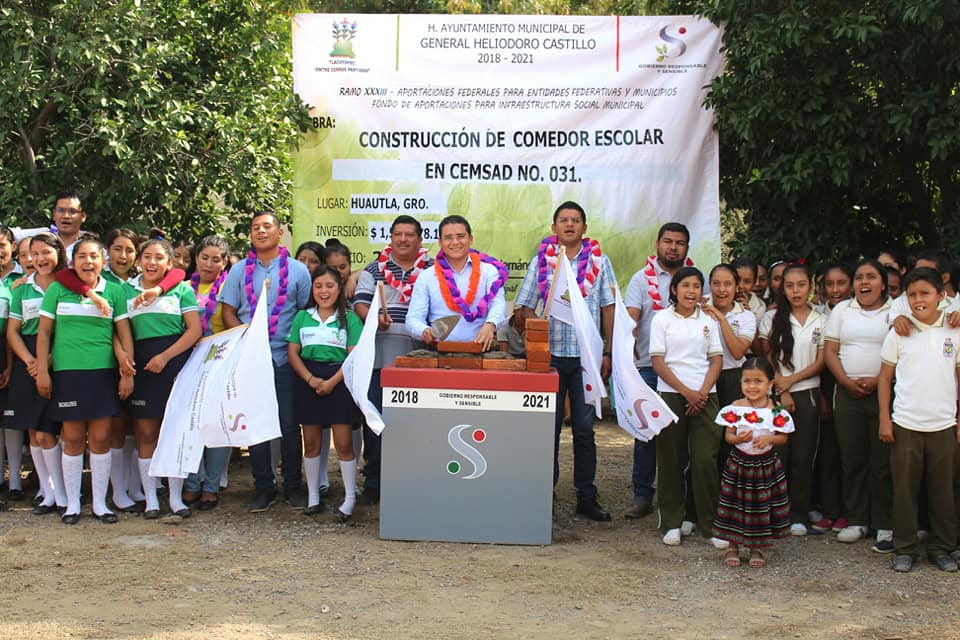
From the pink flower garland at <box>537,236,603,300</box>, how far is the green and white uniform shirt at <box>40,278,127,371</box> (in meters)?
2.78

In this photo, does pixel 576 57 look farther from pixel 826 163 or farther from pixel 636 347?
pixel 636 347

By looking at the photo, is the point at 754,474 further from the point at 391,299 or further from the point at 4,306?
the point at 4,306

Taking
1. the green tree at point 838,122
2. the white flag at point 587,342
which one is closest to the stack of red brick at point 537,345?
the white flag at point 587,342

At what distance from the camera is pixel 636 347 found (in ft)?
22.8

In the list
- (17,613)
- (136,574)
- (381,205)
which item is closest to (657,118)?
(381,205)

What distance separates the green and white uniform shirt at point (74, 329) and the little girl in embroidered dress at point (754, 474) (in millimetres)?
3801

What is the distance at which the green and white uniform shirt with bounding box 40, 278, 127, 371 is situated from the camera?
647 centimetres

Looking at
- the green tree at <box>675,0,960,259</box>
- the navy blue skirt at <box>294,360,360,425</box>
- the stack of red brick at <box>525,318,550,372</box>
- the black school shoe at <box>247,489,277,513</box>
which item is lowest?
the black school shoe at <box>247,489,277,513</box>

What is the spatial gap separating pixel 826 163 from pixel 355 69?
378 centimetres

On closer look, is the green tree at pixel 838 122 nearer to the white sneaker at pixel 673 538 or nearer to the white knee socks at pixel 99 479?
the white sneaker at pixel 673 538

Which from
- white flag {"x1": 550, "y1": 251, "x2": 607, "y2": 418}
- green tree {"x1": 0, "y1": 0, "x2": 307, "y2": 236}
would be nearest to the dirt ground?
white flag {"x1": 550, "y1": 251, "x2": 607, "y2": 418}

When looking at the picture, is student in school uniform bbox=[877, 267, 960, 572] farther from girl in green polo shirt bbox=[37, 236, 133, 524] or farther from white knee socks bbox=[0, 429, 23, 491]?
white knee socks bbox=[0, 429, 23, 491]

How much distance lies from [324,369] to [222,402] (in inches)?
27.4

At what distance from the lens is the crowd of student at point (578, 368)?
19.0 feet
